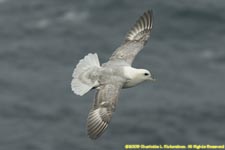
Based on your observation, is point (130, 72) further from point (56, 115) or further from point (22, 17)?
point (22, 17)

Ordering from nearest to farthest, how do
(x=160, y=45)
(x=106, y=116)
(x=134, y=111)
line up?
1. (x=106, y=116)
2. (x=134, y=111)
3. (x=160, y=45)

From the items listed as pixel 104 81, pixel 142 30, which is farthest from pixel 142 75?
pixel 142 30

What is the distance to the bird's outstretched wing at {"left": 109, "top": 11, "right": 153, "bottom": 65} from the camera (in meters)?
26.6

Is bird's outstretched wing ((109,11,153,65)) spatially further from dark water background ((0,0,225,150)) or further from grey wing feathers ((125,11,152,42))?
dark water background ((0,0,225,150))

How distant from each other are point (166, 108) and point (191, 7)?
867 cm

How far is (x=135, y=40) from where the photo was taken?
27562 millimetres

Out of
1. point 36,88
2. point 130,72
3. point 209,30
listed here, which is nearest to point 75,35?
point 36,88

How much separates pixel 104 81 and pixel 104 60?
22165 millimetres

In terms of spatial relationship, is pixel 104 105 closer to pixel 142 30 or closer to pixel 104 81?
pixel 104 81

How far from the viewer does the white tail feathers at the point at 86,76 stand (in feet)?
80.8

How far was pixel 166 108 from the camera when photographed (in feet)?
150

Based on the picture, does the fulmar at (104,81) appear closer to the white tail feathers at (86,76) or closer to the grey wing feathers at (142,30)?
the white tail feathers at (86,76)

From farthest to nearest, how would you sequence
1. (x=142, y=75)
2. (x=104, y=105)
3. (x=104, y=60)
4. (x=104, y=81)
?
(x=104, y=60)
(x=142, y=75)
(x=104, y=81)
(x=104, y=105)

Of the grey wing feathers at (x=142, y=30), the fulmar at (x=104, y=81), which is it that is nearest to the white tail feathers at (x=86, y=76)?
the fulmar at (x=104, y=81)
